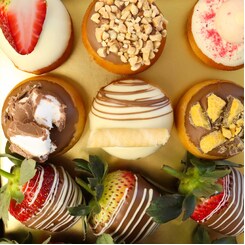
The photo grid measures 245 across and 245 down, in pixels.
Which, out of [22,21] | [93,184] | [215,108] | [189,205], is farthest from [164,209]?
[22,21]

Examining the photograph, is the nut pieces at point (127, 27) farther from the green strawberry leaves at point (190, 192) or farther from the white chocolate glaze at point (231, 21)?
the green strawberry leaves at point (190, 192)

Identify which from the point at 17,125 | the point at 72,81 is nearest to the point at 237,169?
the point at 72,81

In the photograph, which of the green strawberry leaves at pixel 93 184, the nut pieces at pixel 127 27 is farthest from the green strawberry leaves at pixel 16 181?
the nut pieces at pixel 127 27

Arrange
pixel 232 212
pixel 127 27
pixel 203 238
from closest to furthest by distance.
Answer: pixel 127 27 → pixel 232 212 → pixel 203 238

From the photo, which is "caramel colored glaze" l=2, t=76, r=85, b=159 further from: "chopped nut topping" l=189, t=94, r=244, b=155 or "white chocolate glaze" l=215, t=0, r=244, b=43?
"white chocolate glaze" l=215, t=0, r=244, b=43

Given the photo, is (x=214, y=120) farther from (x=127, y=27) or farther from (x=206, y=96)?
(x=127, y=27)

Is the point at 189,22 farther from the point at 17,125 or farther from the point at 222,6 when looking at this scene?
the point at 17,125
